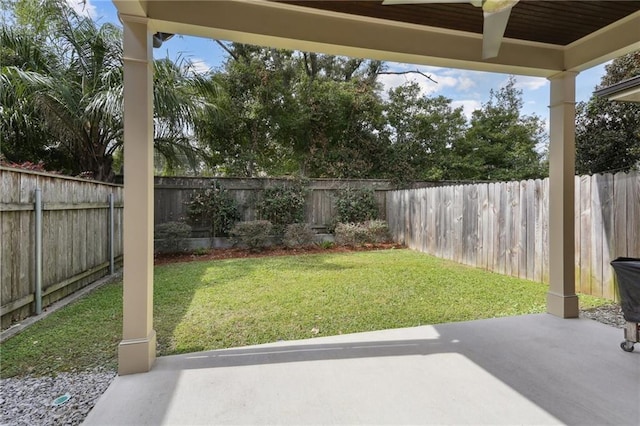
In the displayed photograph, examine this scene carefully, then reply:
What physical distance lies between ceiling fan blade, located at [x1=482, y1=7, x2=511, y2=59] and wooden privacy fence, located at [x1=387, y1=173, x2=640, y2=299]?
2.64 meters

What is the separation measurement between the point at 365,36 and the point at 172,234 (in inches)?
225

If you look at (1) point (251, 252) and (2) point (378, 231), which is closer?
(1) point (251, 252)

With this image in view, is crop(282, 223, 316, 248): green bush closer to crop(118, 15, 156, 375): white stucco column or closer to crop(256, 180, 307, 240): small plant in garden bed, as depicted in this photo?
crop(256, 180, 307, 240): small plant in garden bed

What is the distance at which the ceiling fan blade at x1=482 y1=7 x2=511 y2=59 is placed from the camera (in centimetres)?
211

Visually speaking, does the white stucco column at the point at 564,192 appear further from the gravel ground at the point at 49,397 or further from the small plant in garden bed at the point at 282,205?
the small plant in garden bed at the point at 282,205

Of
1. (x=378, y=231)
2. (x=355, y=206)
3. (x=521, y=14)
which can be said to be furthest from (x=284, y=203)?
(x=521, y=14)

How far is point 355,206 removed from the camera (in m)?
8.84

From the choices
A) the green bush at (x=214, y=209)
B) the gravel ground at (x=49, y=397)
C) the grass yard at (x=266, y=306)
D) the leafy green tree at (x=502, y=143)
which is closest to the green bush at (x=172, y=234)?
the green bush at (x=214, y=209)

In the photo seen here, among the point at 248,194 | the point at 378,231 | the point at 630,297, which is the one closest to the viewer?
the point at 630,297

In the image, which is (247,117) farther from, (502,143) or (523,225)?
(502,143)

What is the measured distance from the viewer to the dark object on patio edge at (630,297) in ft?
7.96

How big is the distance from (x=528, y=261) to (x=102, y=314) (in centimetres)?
561

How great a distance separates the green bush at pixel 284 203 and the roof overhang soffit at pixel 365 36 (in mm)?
5589

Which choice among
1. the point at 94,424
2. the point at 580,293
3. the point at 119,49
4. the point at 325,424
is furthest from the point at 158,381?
the point at 119,49
